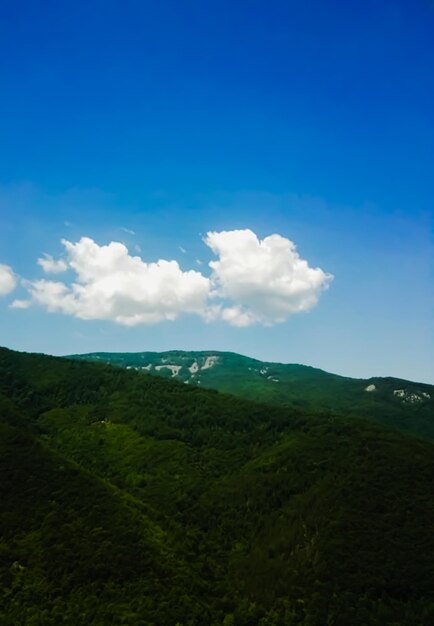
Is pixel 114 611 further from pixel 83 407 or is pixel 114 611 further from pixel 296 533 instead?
pixel 83 407

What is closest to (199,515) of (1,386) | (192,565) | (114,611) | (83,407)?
(192,565)

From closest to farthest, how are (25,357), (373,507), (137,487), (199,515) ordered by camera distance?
(373,507) < (199,515) < (137,487) < (25,357)

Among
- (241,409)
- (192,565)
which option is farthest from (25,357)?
(192,565)

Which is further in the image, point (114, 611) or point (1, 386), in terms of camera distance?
point (1, 386)

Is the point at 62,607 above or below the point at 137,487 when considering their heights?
below

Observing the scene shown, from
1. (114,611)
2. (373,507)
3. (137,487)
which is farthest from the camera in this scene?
(137,487)

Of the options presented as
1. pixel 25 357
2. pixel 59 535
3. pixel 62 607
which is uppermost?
pixel 25 357
